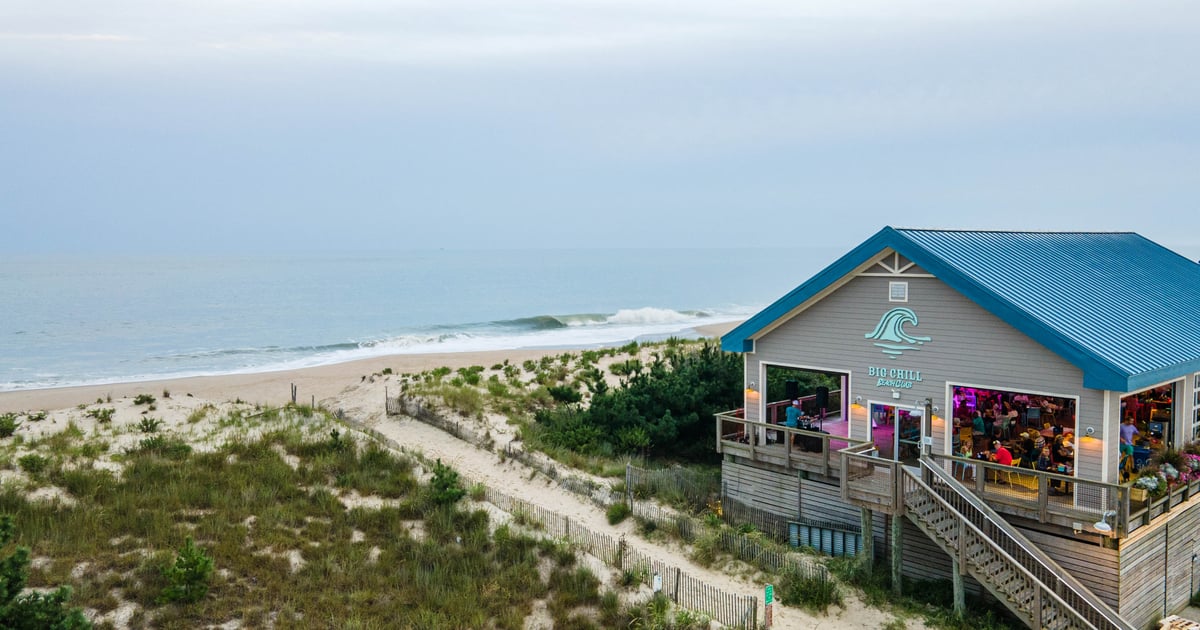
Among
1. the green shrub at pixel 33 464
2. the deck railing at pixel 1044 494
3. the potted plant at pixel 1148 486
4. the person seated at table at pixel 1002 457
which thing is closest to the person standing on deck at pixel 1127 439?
the potted plant at pixel 1148 486

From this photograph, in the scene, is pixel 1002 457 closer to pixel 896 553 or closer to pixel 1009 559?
pixel 1009 559

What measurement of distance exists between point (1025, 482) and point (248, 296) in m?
114

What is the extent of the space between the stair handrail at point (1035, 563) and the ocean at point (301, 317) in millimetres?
47802

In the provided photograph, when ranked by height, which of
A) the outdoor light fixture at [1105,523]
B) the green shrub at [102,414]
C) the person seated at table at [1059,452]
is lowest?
the green shrub at [102,414]

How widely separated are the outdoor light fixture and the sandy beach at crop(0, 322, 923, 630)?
3315mm

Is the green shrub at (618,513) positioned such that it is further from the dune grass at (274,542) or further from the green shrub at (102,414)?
the green shrub at (102,414)

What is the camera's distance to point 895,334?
56.9 feet

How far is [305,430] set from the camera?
24344 millimetres

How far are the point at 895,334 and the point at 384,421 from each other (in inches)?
718

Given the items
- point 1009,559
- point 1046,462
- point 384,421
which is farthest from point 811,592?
point 384,421

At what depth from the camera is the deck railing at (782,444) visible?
58.3 feet

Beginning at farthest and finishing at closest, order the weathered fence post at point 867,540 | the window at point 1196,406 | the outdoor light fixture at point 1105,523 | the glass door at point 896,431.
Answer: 1. the window at point 1196,406
2. the glass door at point 896,431
3. the weathered fence post at point 867,540
4. the outdoor light fixture at point 1105,523

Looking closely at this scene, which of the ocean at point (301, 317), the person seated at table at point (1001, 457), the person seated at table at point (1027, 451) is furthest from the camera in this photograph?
the ocean at point (301, 317)

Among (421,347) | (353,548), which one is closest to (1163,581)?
(353,548)
